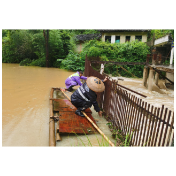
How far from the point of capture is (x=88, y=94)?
15.0 feet

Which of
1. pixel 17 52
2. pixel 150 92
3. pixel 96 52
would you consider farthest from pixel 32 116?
pixel 17 52

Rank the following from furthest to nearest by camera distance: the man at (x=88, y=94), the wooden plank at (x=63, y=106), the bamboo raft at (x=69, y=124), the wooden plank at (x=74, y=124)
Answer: the wooden plank at (x=63, y=106) → the man at (x=88, y=94) → the wooden plank at (x=74, y=124) → the bamboo raft at (x=69, y=124)

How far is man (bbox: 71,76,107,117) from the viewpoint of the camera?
4.44m

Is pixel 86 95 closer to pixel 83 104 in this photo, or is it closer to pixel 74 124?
pixel 83 104

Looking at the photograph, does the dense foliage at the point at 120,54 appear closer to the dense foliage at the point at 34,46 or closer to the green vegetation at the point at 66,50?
the green vegetation at the point at 66,50

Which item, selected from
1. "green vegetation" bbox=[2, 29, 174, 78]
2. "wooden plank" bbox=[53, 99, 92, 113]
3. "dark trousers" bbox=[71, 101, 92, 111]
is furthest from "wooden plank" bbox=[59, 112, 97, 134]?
"green vegetation" bbox=[2, 29, 174, 78]

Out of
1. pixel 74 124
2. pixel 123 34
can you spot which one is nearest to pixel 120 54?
pixel 123 34

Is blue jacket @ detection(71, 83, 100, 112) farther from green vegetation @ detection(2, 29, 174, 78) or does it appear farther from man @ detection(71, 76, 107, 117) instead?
green vegetation @ detection(2, 29, 174, 78)

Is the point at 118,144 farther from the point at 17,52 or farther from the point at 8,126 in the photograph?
the point at 17,52

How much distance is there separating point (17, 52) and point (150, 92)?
2531 cm

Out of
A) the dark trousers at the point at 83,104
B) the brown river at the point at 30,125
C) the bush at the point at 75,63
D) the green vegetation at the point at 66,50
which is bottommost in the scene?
the brown river at the point at 30,125

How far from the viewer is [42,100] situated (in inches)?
278

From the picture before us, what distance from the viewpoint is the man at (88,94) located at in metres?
4.44

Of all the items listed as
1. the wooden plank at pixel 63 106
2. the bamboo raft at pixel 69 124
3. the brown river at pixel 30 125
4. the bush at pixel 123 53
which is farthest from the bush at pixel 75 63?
the bamboo raft at pixel 69 124
